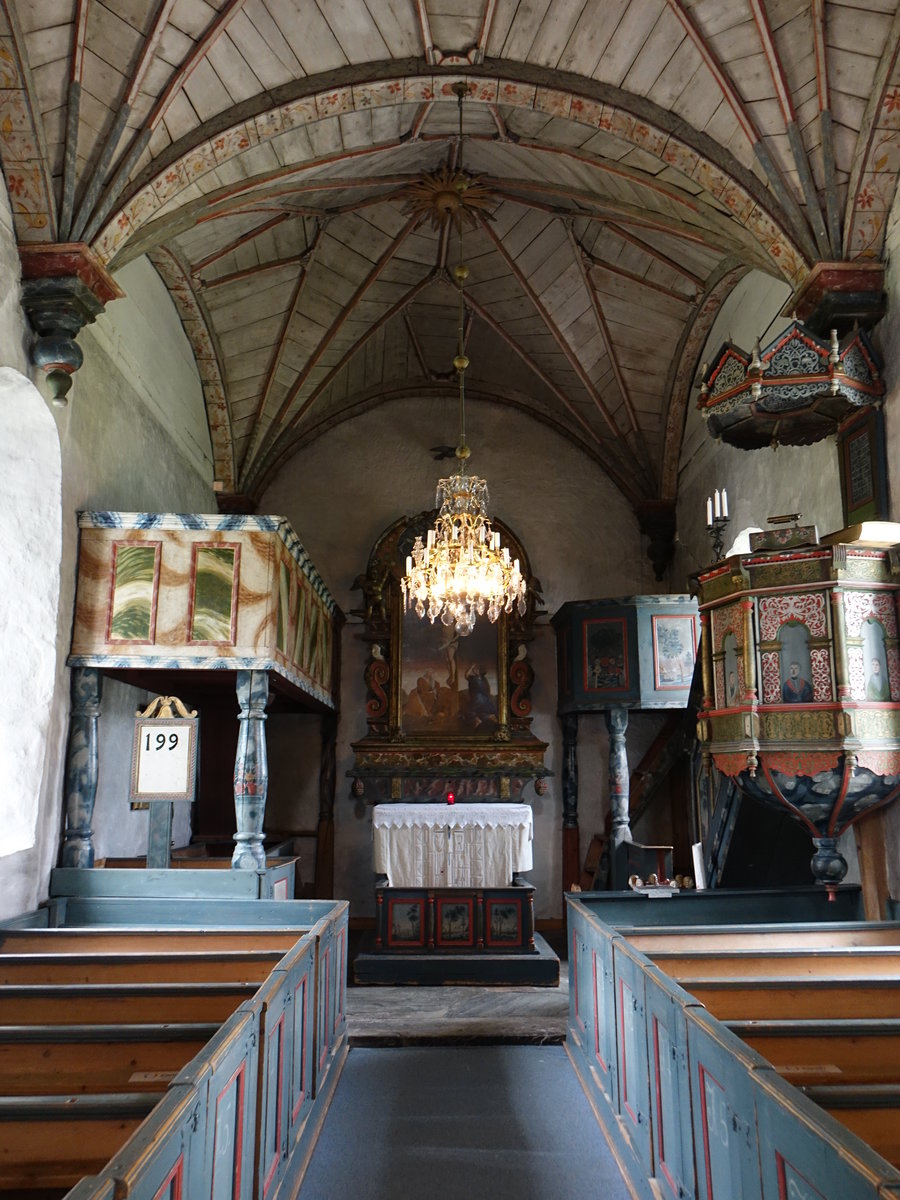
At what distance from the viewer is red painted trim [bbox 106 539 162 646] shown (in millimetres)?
7562

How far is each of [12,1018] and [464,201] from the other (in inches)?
351

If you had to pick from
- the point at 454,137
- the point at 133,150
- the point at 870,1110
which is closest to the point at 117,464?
the point at 133,150

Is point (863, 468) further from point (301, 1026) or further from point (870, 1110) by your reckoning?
point (301, 1026)

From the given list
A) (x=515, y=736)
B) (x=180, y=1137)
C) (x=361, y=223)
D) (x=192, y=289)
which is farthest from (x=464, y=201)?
(x=180, y=1137)

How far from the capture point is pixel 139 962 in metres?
5.06

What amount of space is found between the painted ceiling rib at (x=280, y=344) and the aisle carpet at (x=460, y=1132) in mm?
8078

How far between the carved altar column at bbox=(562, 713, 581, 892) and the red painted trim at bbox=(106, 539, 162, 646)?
20.3 feet

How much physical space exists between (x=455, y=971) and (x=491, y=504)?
6.93m

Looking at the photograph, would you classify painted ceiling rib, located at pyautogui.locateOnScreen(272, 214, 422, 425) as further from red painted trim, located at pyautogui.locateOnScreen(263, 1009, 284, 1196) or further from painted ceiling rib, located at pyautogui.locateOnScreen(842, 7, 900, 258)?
red painted trim, located at pyautogui.locateOnScreen(263, 1009, 284, 1196)

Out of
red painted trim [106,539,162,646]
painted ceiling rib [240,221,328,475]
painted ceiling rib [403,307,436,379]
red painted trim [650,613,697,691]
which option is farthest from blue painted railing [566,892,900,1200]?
painted ceiling rib [403,307,436,379]

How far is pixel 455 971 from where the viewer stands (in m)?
8.67

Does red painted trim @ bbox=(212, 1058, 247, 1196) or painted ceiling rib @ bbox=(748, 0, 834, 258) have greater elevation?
painted ceiling rib @ bbox=(748, 0, 834, 258)

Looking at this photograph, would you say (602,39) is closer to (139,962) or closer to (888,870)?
(888,870)

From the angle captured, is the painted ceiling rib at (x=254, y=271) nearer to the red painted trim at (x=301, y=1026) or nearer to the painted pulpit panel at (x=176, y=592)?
the painted pulpit panel at (x=176, y=592)
